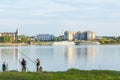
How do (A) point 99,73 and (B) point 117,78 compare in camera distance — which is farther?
(A) point 99,73

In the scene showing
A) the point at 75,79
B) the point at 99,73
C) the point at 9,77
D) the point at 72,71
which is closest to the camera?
the point at 75,79

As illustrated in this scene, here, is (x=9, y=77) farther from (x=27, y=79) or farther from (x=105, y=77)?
(x=105, y=77)

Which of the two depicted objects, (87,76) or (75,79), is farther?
(87,76)

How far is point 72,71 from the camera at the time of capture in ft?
85.4

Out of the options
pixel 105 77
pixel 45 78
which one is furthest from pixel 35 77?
pixel 105 77

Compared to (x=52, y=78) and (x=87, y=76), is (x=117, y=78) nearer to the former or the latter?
(x=87, y=76)

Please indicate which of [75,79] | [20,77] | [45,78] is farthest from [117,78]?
[20,77]

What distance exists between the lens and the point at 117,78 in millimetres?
21641

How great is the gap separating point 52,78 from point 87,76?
2277 mm

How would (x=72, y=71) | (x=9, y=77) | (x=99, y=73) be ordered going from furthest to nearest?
1. (x=72, y=71)
2. (x=99, y=73)
3. (x=9, y=77)

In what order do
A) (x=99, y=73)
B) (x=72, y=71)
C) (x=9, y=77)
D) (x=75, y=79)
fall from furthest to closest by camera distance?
1. (x=72, y=71)
2. (x=99, y=73)
3. (x=9, y=77)
4. (x=75, y=79)

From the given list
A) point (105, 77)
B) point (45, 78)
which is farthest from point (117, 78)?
point (45, 78)

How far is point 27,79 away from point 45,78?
1104mm

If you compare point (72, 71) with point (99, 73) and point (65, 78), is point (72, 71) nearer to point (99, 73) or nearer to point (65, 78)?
point (99, 73)
